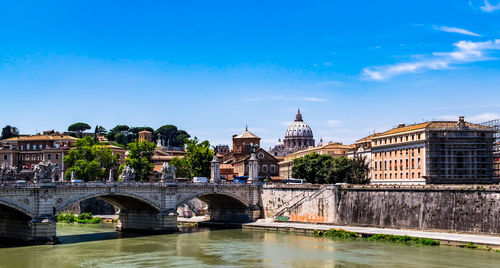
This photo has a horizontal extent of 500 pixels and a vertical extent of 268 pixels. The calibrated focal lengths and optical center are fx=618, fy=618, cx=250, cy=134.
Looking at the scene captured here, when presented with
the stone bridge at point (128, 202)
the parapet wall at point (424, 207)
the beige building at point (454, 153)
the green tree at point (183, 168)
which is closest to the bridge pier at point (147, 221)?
the stone bridge at point (128, 202)

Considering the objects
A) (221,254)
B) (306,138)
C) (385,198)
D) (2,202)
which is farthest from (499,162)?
(306,138)

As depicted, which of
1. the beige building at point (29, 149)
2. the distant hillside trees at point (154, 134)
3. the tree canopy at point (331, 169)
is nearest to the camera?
the tree canopy at point (331, 169)

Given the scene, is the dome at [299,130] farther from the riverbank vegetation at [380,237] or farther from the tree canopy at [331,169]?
the riverbank vegetation at [380,237]

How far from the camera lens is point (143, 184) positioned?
5128cm

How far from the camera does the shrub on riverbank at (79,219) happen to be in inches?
2542

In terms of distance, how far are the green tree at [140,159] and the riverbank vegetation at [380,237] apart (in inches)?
1247

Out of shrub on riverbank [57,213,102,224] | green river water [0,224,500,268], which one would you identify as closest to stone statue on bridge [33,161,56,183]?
green river water [0,224,500,268]

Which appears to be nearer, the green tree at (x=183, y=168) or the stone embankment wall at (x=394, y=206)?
the stone embankment wall at (x=394, y=206)

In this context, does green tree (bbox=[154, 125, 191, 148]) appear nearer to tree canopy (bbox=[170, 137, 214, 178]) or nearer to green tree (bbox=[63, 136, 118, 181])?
green tree (bbox=[63, 136, 118, 181])

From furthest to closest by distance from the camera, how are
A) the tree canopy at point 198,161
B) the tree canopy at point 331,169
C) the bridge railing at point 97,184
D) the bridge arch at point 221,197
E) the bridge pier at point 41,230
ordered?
1. the tree canopy at point 198,161
2. the tree canopy at point 331,169
3. the bridge arch at point 221,197
4. the bridge pier at point 41,230
5. the bridge railing at point 97,184

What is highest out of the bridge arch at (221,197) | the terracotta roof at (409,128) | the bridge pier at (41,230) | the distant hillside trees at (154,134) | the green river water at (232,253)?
the distant hillside trees at (154,134)

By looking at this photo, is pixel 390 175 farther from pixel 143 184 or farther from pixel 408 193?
pixel 143 184

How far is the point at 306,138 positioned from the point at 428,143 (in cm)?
11647

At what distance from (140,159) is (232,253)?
38023 millimetres
